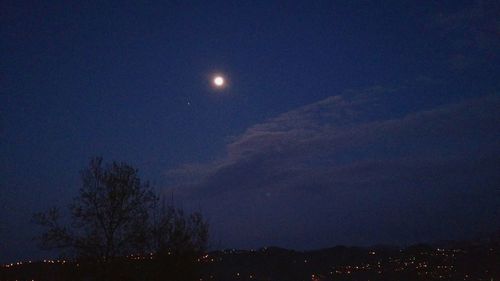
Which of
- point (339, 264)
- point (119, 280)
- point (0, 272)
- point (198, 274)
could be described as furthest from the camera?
point (339, 264)

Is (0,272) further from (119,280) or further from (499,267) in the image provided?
(499,267)

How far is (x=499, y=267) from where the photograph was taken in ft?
313

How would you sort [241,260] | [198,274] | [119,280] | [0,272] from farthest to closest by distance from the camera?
[241,260], [0,272], [198,274], [119,280]

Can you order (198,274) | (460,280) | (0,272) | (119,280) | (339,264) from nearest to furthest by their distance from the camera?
(119,280) < (198,274) < (0,272) < (460,280) < (339,264)

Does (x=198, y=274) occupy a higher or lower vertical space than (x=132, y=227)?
lower

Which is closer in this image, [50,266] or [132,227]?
[132,227]

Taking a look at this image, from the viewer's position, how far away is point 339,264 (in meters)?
116

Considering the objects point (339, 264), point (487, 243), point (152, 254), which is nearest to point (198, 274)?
point (152, 254)

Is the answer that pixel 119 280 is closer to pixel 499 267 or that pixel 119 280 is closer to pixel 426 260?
pixel 499 267

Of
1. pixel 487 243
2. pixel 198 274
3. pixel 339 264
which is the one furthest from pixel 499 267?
pixel 198 274

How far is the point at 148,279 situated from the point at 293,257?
92982 mm

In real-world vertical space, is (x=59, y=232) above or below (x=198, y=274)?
above

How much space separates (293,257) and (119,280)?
9345 cm

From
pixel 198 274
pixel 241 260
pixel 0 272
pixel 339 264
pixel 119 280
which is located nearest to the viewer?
pixel 119 280
